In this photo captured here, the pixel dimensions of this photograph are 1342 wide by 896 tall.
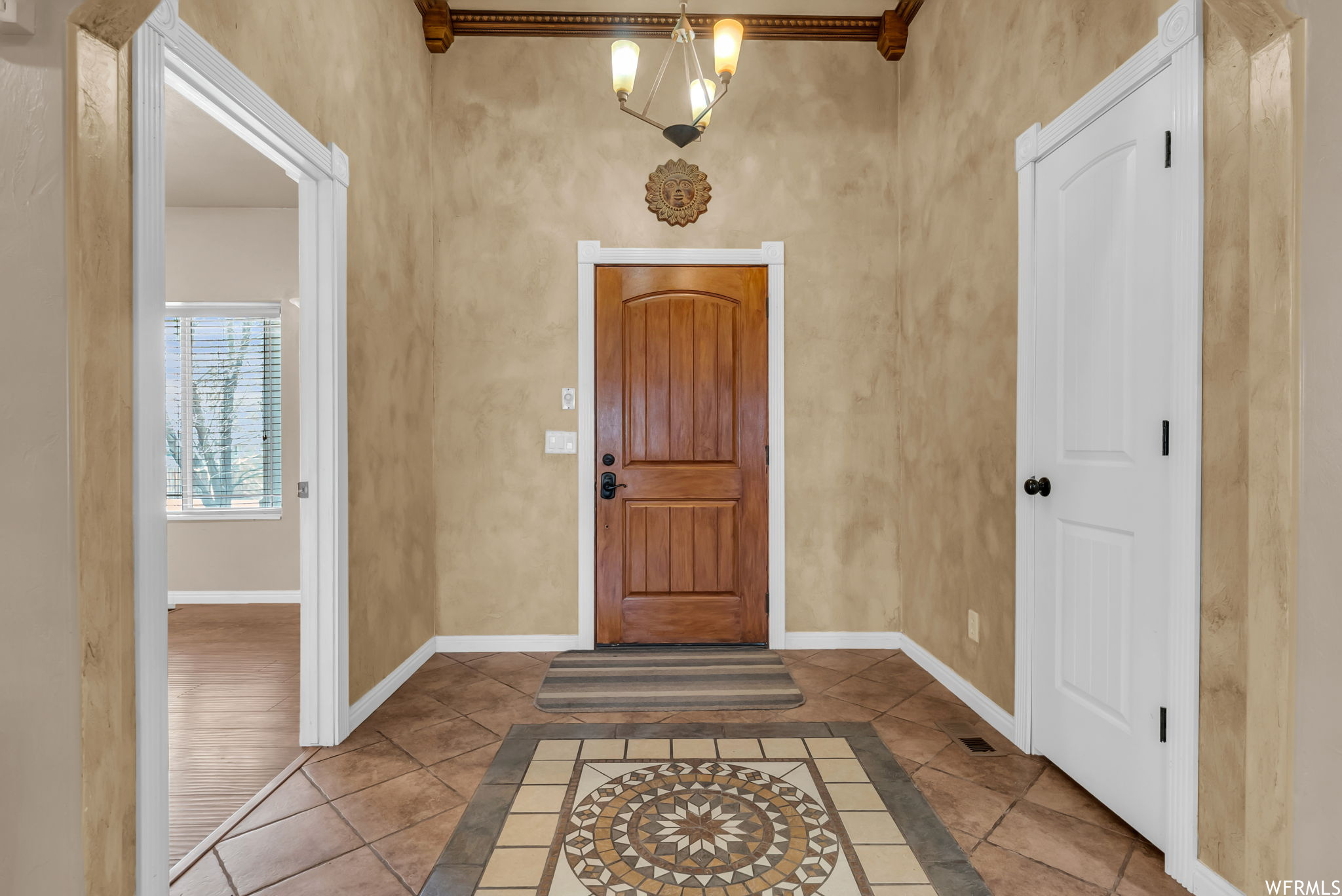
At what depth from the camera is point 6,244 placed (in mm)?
1156

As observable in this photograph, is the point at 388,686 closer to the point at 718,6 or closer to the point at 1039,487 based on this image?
the point at 1039,487

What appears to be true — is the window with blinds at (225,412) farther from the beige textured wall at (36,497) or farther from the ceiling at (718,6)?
the beige textured wall at (36,497)

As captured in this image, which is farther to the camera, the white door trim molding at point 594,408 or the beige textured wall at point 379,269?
the white door trim molding at point 594,408

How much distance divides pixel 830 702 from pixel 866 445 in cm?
140

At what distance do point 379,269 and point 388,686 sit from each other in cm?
180

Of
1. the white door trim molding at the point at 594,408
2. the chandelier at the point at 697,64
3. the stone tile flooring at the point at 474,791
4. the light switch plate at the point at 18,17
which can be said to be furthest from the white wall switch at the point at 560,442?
the light switch plate at the point at 18,17

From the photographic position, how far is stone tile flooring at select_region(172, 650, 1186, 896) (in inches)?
67.4

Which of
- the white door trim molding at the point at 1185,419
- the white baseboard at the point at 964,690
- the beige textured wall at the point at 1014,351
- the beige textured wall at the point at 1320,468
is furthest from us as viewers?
the white baseboard at the point at 964,690

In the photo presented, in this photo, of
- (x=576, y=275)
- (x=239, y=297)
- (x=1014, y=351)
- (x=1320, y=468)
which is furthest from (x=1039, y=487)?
(x=239, y=297)

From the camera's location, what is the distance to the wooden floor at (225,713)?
2090mm

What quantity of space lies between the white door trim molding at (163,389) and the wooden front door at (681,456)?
4.59 ft

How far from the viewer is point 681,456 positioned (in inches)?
141

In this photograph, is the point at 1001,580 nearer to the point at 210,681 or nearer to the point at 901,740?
the point at 901,740

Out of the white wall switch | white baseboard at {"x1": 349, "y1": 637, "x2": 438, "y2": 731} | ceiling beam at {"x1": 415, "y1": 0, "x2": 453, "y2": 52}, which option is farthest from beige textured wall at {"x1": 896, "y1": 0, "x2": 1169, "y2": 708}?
white baseboard at {"x1": 349, "y1": 637, "x2": 438, "y2": 731}
